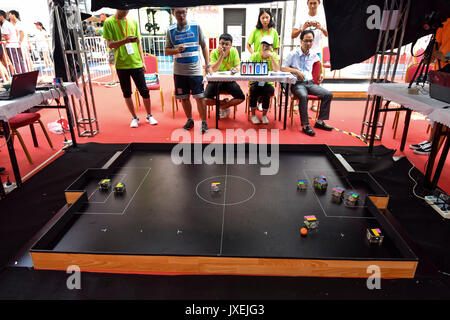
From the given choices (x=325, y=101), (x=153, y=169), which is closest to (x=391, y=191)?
(x=325, y=101)

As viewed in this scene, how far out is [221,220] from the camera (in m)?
1.71

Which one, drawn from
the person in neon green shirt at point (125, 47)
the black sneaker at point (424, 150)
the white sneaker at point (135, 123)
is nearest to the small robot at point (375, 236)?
the black sneaker at point (424, 150)

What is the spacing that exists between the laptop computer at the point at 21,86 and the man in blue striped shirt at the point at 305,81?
276cm

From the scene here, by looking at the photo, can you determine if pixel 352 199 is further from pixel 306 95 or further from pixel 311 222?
pixel 306 95

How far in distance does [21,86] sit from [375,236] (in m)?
2.79

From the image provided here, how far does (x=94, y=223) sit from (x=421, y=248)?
190cm

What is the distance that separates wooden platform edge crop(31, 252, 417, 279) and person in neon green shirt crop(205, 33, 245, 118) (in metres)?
2.78

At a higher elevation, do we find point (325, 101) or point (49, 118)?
point (325, 101)

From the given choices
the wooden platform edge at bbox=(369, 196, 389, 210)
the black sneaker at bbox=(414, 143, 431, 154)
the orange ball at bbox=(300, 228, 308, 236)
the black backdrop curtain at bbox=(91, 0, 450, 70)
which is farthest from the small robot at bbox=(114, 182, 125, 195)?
the black sneaker at bbox=(414, 143, 431, 154)

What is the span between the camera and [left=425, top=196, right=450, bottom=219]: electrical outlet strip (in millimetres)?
1969

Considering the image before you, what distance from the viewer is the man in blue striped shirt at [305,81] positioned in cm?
359

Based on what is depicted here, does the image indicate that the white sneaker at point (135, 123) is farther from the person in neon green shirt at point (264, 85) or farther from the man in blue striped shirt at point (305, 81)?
the man in blue striped shirt at point (305, 81)

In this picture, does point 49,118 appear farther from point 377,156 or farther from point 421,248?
point 421,248
